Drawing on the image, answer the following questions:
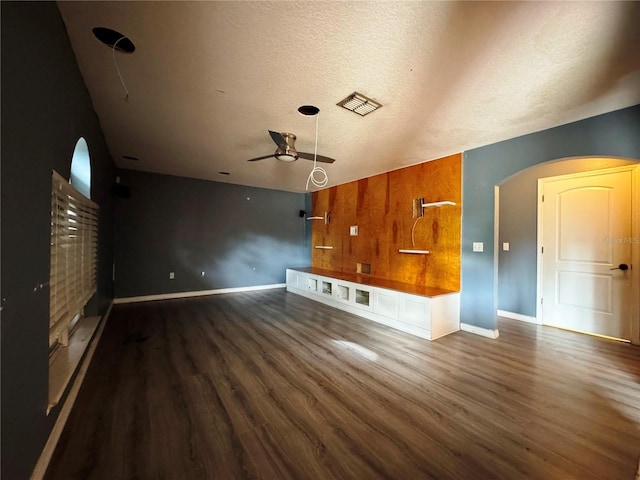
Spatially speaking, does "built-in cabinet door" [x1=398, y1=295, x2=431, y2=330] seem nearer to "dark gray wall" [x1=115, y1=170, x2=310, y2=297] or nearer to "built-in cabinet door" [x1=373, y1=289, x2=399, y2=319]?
"built-in cabinet door" [x1=373, y1=289, x2=399, y2=319]

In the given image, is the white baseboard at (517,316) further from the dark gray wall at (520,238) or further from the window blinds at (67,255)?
the window blinds at (67,255)

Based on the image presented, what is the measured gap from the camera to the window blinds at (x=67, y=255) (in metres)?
1.62

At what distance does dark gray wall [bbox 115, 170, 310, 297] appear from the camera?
16.6 feet

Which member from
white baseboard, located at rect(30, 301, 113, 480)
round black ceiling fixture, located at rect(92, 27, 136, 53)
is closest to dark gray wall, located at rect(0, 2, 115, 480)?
white baseboard, located at rect(30, 301, 113, 480)


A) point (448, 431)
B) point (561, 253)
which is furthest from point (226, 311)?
point (561, 253)

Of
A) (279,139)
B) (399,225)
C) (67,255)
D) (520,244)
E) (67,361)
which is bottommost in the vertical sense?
(67,361)

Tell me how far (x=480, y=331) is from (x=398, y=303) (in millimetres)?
1142

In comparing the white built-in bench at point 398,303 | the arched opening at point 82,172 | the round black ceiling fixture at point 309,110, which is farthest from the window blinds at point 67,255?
the white built-in bench at point 398,303

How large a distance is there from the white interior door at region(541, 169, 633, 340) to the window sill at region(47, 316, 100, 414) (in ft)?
18.9

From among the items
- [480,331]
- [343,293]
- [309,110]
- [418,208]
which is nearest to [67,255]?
[309,110]

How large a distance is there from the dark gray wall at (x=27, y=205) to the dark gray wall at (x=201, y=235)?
13.0ft

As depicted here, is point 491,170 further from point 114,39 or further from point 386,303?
point 114,39

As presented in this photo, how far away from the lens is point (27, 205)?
118 cm

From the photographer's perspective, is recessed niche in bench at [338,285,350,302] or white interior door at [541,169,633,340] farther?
recessed niche in bench at [338,285,350,302]
